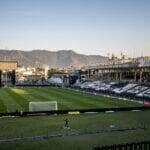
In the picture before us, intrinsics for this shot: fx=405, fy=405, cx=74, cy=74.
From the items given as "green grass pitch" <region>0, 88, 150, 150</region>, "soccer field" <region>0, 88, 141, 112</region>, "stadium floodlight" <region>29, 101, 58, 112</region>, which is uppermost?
"stadium floodlight" <region>29, 101, 58, 112</region>

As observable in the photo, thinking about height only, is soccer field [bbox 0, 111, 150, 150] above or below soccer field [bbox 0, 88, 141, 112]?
above

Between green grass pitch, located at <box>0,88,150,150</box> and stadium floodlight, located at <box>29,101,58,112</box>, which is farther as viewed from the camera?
stadium floodlight, located at <box>29,101,58,112</box>

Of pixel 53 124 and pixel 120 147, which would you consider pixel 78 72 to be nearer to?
pixel 53 124

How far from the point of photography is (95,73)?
17225 centimetres

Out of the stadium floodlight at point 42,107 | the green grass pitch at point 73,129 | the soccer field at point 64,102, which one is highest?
the stadium floodlight at point 42,107

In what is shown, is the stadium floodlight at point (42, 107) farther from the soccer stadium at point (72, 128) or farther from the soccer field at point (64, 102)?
the soccer field at point (64, 102)

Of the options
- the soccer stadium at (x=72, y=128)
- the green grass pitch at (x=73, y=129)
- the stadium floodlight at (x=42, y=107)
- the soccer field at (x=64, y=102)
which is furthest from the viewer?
the soccer field at (x=64, y=102)

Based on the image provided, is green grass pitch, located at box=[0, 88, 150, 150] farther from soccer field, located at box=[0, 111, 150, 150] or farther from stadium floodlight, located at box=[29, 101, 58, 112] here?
stadium floodlight, located at box=[29, 101, 58, 112]

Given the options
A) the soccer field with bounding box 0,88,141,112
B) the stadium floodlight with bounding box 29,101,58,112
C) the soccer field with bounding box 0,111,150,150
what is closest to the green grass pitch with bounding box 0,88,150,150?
the soccer field with bounding box 0,111,150,150

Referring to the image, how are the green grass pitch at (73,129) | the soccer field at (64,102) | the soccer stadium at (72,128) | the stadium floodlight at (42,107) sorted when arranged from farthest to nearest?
the soccer field at (64,102)
the stadium floodlight at (42,107)
the soccer stadium at (72,128)
the green grass pitch at (73,129)

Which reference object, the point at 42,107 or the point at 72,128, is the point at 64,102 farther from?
the point at 72,128

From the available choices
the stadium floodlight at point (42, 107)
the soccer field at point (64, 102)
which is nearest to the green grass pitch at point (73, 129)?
the stadium floodlight at point (42, 107)

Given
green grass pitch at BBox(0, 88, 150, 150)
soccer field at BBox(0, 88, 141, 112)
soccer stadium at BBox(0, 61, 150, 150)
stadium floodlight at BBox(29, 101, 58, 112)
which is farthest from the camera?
soccer field at BBox(0, 88, 141, 112)

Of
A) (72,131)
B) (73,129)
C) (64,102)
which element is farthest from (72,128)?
(64,102)
